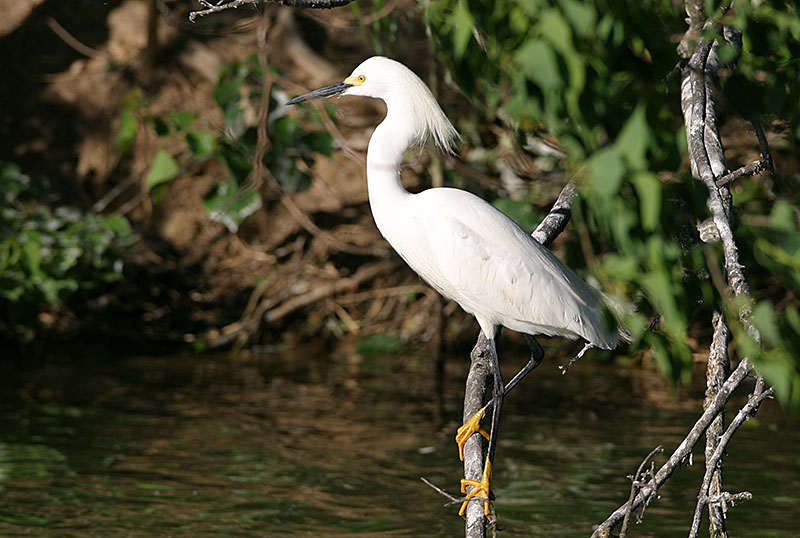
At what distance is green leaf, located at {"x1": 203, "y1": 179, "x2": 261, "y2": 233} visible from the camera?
645 centimetres

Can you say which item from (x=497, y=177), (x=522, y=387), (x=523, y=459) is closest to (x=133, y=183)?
(x=497, y=177)

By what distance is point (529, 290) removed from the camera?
10.9 ft

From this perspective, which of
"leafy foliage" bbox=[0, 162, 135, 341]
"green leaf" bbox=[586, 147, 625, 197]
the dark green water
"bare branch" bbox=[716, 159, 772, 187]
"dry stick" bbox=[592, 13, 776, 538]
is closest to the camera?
"green leaf" bbox=[586, 147, 625, 197]

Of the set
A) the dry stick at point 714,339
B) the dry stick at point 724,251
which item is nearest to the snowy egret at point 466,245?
the dry stick at point 714,339

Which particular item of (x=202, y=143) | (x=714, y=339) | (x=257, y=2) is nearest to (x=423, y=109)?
(x=257, y=2)

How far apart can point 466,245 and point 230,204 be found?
3.39m

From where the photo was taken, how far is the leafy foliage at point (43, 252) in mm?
6672

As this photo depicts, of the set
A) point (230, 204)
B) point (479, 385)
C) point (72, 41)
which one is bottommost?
point (479, 385)

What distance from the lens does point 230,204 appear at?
6.43 meters

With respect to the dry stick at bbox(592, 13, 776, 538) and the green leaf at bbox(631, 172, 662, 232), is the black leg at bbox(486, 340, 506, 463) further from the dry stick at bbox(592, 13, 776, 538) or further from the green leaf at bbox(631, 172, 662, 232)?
the green leaf at bbox(631, 172, 662, 232)

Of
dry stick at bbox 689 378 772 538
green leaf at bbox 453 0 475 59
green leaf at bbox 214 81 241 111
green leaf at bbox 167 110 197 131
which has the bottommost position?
dry stick at bbox 689 378 772 538

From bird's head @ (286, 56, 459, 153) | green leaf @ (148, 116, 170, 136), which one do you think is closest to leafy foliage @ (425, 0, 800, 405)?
bird's head @ (286, 56, 459, 153)

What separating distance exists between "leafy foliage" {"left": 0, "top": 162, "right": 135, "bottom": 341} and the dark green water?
18.7 inches

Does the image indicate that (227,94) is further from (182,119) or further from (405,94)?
(405,94)
